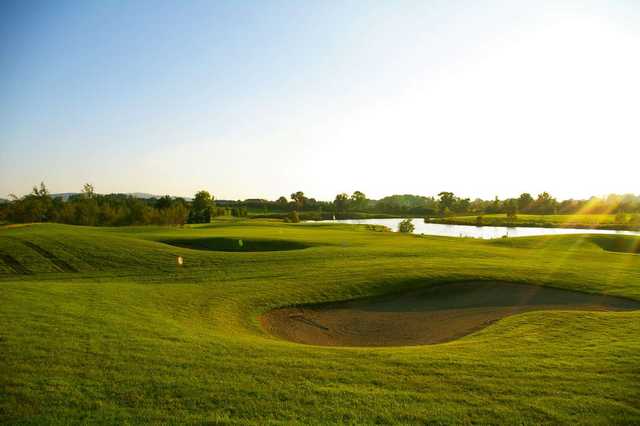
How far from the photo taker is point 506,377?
23.2ft

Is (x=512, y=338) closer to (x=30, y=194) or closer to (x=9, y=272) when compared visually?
(x=9, y=272)

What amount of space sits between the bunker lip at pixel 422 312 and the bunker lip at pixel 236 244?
15.3 m

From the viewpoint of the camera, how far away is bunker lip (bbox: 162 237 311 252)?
30.1 m

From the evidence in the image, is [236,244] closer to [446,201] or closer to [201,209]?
[201,209]

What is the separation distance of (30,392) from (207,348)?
10.6 feet

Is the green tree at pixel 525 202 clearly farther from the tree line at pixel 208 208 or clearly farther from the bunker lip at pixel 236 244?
the bunker lip at pixel 236 244

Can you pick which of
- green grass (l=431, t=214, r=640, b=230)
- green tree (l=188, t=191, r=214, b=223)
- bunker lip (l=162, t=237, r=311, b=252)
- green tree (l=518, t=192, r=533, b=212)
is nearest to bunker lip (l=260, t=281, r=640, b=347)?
bunker lip (l=162, t=237, r=311, b=252)

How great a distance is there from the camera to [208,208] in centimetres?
8762

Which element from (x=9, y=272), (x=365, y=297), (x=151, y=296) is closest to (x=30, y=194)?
(x=9, y=272)

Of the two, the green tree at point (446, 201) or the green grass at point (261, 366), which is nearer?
the green grass at point (261, 366)

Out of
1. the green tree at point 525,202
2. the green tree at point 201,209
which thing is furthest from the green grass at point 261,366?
the green tree at point 525,202

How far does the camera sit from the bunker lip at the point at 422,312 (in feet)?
38.9

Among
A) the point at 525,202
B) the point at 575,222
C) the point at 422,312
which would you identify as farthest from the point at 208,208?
the point at 525,202

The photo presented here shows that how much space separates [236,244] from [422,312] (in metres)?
19.8
